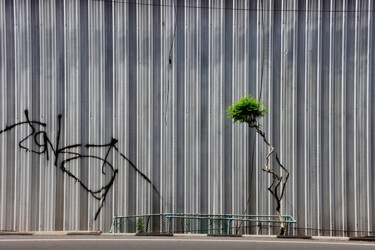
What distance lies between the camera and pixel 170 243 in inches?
261

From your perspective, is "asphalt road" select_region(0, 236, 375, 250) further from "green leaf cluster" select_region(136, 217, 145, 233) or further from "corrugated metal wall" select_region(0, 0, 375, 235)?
"corrugated metal wall" select_region(0, 0, 375, 235)

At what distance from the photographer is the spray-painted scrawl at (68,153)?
868cm

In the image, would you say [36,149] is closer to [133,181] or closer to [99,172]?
[99,172]

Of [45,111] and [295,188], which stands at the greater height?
[45,111]

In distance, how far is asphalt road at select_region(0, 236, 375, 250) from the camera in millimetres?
6430

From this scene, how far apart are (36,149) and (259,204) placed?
7747 mm

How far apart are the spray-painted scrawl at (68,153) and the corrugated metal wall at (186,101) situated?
17 cm

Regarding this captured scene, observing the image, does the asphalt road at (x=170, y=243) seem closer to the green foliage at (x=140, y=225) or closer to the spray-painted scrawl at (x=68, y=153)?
the green foliage at (x=140, y=225)

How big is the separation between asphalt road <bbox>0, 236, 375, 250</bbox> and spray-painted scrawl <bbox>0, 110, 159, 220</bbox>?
1.86m

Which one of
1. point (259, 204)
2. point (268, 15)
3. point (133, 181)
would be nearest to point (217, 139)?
point (259, 204)

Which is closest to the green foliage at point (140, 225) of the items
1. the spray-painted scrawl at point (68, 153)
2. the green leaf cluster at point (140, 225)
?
the green leaf cluster at point (140, 225)

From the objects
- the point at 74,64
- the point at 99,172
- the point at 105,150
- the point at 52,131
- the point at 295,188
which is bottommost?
the point at 295,188

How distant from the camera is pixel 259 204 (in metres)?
8.58

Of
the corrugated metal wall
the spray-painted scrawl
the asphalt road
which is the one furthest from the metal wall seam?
the asphalt road
